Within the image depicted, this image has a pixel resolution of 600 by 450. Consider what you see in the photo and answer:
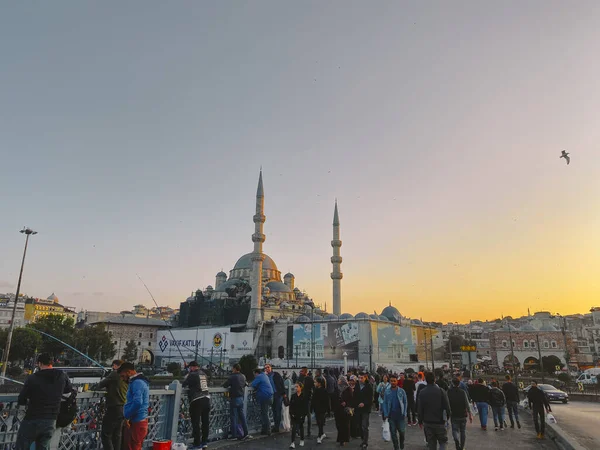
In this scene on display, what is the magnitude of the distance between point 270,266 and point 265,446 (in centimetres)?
6706

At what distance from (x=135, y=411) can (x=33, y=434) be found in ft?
3.85

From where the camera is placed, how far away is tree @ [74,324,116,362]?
47.0 meters

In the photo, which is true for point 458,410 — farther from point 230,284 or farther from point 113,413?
point 230,284

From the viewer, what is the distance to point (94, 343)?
157 ft

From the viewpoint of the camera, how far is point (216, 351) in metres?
56.8

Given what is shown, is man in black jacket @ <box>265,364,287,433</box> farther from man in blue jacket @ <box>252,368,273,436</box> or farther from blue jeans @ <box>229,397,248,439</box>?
blue jeans @ <box>229,397,248,439</box>

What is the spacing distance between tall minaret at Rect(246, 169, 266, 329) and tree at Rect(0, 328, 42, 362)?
927 inches

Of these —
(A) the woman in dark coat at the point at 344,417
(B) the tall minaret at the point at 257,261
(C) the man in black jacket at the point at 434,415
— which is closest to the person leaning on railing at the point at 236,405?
(A) the woman in dark coat at the point at 344,417

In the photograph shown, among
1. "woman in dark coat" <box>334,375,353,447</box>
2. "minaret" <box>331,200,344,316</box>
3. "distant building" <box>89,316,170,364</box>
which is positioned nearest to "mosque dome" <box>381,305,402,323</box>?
"minaret" <box>331,200,344,316</box>

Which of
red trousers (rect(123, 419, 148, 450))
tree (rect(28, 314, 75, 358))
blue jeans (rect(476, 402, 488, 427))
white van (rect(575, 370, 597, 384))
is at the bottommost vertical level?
white van (rect(575, 370, 597, 384))

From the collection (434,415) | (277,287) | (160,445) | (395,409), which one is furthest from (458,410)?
(277,287)

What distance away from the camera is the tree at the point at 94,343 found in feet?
154

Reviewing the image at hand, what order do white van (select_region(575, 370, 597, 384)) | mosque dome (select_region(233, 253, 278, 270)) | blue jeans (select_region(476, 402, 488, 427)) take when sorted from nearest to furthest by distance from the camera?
blue jeans (select_region(476, 402, 488, 427))
white van (select_region(575, 370, 597, 384))
mosque dome (select_region(233, 253, 278, 270))

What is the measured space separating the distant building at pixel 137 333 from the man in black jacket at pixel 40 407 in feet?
203
